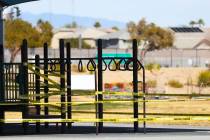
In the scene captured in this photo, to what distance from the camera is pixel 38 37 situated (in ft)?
397

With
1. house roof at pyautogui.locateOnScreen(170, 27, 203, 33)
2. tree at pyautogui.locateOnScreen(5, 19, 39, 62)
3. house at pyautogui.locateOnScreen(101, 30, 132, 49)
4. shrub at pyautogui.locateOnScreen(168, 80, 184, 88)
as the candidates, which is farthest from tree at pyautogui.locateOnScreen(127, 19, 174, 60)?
shrub at pyautogui.locateOnScreen(168, 80, 184, 88)

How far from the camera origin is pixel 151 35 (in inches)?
4899

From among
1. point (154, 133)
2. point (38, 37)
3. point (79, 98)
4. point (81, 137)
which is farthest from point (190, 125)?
point (38, 37)

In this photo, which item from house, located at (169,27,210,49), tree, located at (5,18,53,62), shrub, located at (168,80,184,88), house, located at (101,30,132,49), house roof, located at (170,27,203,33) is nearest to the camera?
shrub, located at (168,80,184,88)

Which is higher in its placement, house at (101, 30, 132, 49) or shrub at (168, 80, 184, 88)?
house at (101, 30, 132, 49)

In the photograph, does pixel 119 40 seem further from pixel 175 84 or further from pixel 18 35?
pixel 175 84

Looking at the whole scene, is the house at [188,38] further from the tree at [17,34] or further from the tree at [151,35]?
the tree at [17,34]

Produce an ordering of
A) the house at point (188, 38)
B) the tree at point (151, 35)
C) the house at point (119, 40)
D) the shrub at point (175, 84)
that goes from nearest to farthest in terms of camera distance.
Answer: the shrub at point (175, 84)
the tree at point (151, 35)
the house at point (188, 38)
the house at point (119, 40)

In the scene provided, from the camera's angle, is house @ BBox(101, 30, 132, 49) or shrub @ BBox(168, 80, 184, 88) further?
house @ BBox(101, 30, 132, 49)

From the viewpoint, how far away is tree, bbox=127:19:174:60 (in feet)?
399

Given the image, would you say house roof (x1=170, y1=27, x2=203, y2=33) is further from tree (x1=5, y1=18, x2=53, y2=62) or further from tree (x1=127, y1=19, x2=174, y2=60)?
tree (x1=5, y1=18, x2=53, y2=62)

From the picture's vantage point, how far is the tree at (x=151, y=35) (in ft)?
399

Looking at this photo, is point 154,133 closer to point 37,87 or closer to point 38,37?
point 37,87

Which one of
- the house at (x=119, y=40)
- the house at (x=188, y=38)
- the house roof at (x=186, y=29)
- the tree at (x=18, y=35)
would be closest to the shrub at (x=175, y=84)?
the tree at (x=18, y=35)
